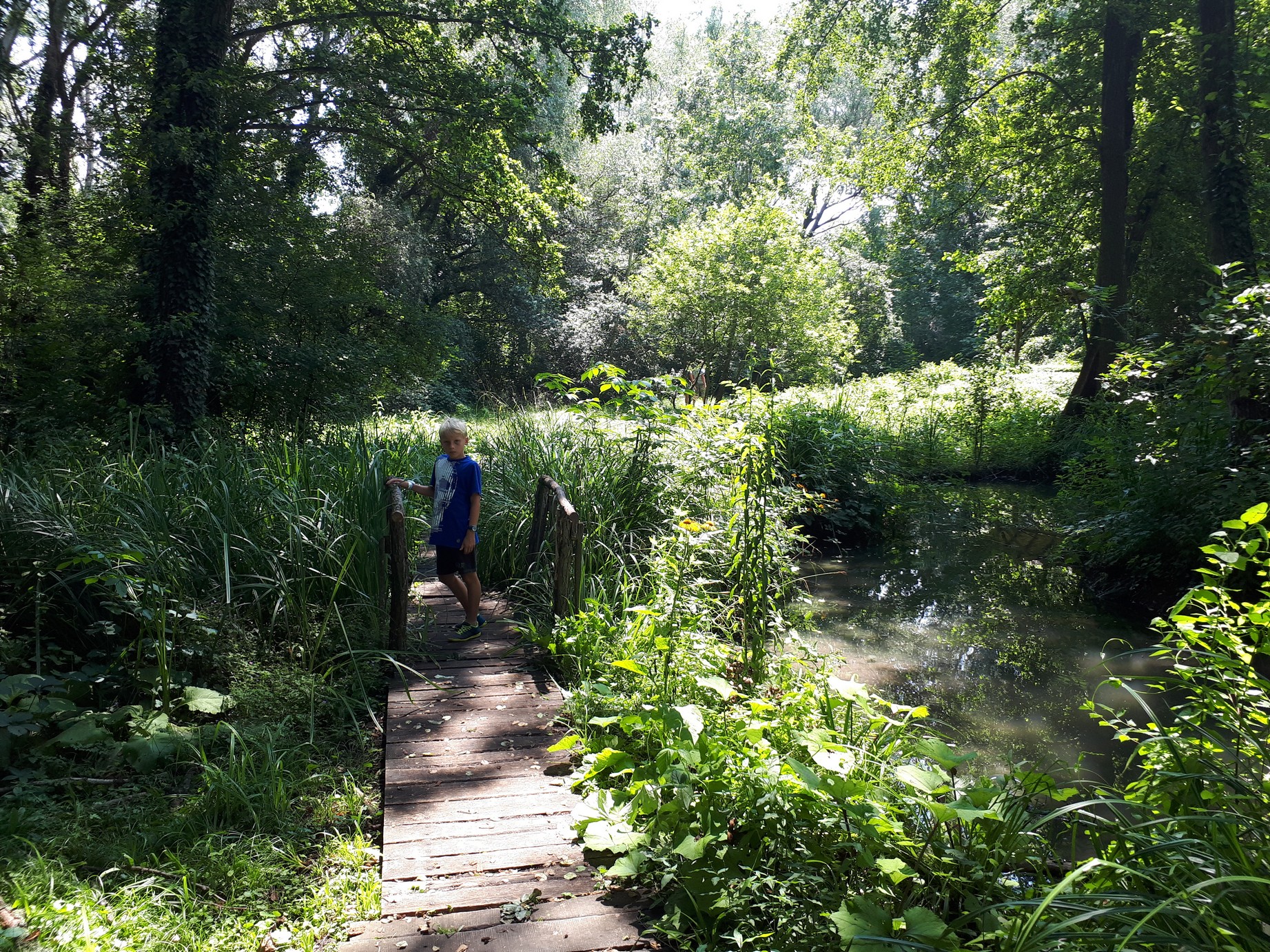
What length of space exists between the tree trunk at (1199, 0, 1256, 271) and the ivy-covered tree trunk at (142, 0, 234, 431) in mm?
13279

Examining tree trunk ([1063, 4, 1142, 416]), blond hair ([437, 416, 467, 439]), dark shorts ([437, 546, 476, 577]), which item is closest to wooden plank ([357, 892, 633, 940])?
dark shorts ([437, 546, 476, 577])

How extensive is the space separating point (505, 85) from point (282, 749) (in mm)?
10772

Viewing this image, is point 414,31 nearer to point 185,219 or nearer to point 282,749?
point 185,219

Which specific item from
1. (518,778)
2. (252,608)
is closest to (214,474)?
(252,608)

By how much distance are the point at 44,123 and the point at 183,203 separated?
98.0 inches

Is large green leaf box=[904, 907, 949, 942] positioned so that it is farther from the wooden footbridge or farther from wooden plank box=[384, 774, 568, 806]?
wooden plank box=[384, 774, 568, 806]

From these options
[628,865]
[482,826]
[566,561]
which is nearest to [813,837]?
[628,865]

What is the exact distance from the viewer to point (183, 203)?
29.7 feet

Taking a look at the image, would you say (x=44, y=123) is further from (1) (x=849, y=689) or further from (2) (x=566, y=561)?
(1) (x=849, y=689)

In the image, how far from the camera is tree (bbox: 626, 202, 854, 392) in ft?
69.6

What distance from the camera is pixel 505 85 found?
459 inches

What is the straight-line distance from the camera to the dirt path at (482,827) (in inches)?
102

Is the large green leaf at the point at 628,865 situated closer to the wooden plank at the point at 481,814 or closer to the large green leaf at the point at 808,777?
the wooden plank at the point at 481,814

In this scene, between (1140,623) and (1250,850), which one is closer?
(1250,850)
